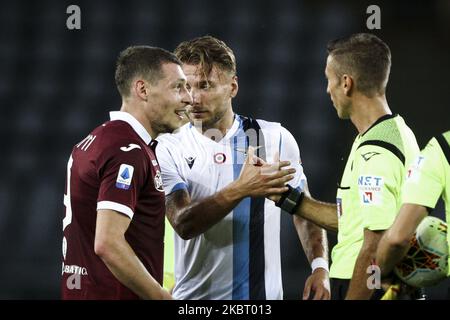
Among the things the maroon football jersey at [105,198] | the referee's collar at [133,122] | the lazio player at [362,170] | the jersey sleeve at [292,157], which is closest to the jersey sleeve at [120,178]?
the maroon football jersey at [105,198]

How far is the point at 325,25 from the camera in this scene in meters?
7.09

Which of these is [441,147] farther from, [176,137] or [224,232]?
[176,137]

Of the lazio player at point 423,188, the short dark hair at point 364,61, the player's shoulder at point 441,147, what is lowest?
the lazio player at point 423,188

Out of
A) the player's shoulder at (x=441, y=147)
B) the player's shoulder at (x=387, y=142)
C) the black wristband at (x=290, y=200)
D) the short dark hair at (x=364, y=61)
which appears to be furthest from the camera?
the black wristband at (x=290, y=200)

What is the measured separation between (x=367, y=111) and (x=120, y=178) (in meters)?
1.01

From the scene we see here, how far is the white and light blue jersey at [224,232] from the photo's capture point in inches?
138

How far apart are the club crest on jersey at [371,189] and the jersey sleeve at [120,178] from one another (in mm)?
788

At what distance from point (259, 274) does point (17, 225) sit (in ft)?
11.2

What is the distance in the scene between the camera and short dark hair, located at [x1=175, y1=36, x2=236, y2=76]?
3.69 meters

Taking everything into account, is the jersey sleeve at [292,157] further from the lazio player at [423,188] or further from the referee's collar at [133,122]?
the lazio player at [423,188]

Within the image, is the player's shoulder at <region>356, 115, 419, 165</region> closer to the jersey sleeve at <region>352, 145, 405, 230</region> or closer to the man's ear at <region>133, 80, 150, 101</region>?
the jersey sleeve at <region>352, 145, 405, 230</region>
